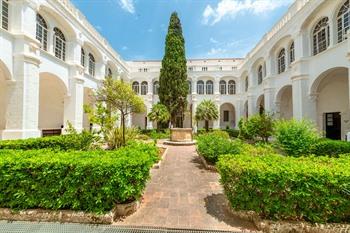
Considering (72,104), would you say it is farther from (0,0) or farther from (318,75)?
(318,75)

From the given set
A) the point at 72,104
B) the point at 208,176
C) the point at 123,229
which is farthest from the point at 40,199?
the point at 72,104

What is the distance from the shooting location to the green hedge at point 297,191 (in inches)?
125

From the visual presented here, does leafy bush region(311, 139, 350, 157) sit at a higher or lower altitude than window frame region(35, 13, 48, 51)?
lower

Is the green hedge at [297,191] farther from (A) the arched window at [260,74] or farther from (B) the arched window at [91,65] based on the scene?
(A) the arched window at [260,74]

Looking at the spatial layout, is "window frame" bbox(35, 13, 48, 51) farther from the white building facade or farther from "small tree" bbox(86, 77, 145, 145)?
"small tree" bbox(86, 77, 145, 145)

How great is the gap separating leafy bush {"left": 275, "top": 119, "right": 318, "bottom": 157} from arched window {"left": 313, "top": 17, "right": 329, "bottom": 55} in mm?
7582

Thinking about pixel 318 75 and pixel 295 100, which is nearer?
pixel 318 75

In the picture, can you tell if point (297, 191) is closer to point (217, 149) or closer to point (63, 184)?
point (63, 184)

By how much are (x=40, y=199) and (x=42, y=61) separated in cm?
1122

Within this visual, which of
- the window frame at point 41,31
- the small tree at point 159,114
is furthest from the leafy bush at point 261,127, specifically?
the window frame at point 41,31

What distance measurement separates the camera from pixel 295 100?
45.0 ft

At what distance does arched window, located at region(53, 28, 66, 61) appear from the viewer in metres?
13.6

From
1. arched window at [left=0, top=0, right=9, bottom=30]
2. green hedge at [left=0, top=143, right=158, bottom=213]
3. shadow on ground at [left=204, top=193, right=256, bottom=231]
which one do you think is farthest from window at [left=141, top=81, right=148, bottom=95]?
green hedge at [left=0, top=143, right=158, bottom=213]

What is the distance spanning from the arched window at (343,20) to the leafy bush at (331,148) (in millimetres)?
6789
